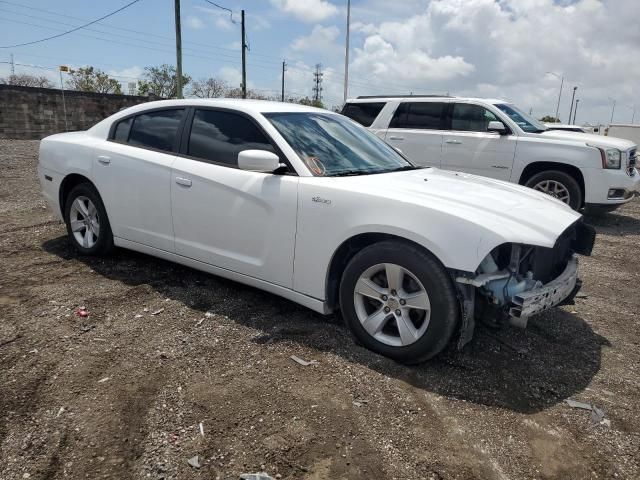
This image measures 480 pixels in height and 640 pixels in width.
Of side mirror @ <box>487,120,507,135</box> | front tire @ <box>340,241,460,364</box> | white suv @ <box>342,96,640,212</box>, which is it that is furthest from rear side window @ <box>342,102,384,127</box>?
front tire @ <box>340,241,460,364</box>

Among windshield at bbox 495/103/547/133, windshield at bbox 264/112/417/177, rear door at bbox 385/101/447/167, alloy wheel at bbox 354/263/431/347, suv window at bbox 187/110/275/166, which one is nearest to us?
alloy wheel at bbox 354/263/431/347

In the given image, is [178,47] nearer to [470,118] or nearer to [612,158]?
[470,118]

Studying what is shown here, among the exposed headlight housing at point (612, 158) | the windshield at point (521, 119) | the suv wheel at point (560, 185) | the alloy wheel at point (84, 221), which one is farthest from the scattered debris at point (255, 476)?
the windshield at point (521, 119)

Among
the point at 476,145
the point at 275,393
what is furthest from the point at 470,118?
the point at 275,393

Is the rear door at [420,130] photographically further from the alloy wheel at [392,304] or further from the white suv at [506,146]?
the alloy wheel at [392,304]

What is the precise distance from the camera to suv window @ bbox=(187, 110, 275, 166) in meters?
3.82

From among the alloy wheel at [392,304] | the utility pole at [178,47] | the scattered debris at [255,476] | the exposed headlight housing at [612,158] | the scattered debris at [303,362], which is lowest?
the scattered debris at [255,476]

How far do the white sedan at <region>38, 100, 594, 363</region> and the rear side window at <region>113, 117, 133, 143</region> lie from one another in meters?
0.02

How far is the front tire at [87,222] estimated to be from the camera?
15.8 ft

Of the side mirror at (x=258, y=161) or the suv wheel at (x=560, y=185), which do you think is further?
the suv wheel at (x=560, y=185)

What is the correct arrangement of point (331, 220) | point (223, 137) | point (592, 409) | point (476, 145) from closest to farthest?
point (592, 409), point (331, 220), point (223, 137), point (476, 145)

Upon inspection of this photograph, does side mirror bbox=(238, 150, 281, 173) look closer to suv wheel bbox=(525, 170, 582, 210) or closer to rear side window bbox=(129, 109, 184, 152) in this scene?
rear side window bbox=(129, 109, 184, 152)

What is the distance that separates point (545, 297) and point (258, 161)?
204 centimetres

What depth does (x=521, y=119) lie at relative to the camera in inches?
332
